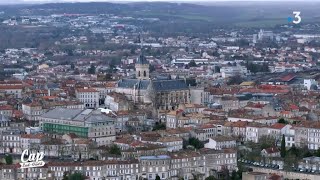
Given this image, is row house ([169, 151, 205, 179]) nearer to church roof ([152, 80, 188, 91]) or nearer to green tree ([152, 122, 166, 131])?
green tree ([152, 122, 166, 131])

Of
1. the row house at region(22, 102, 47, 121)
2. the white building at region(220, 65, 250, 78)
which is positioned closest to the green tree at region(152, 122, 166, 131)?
the row house at region(22, 102, 47, 121)

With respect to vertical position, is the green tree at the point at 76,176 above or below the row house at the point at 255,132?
above

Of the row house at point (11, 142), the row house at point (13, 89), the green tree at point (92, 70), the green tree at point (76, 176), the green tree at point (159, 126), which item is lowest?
the green tree at point (92, 70)

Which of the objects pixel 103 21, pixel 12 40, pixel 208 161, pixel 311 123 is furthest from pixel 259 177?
pixel 103 21

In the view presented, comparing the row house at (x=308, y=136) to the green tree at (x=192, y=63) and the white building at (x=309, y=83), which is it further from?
the green tree at (x=192, y=63)

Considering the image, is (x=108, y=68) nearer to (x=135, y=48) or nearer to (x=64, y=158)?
(x=135, y=48)

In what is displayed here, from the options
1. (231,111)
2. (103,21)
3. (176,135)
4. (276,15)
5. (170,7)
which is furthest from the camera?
(170,7)

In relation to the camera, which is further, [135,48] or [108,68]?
[135,48]

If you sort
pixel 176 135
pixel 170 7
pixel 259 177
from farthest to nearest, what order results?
1. pixel 170 7
2. pixel 176 135
3. pixel 259 177

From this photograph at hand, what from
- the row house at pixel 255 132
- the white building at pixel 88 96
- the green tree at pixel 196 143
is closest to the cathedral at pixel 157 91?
the white building at pixel 88 96
